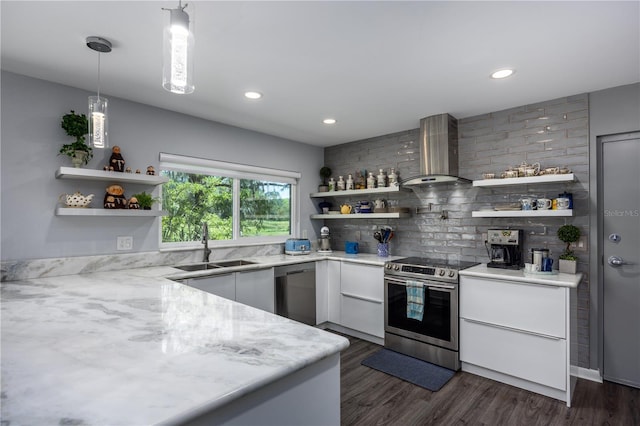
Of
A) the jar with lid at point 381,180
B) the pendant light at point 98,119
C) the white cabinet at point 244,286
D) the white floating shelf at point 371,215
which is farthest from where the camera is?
the jar with lid at point 381,180

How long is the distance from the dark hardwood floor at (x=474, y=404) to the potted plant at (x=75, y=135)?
2.73 metres

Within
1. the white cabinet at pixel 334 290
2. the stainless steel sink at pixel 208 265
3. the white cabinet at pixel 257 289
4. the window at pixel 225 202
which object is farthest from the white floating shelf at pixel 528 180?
the stainless steel sink at pixel 208 265

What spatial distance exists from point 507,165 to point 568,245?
2.88 ft

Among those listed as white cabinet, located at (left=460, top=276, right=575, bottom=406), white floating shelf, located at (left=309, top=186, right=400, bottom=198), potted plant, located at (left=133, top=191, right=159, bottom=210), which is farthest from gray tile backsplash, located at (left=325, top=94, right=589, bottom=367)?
potted plant, located at (left=133, top=191, right=159, bottom=210)

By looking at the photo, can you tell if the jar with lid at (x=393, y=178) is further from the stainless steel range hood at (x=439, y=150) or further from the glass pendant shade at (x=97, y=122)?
the glass pendant shade at (x=97, y=122)

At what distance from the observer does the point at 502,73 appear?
2408 millimetres

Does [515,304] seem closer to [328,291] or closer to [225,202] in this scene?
[328,291]

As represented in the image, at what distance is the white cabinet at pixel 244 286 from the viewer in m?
2.87

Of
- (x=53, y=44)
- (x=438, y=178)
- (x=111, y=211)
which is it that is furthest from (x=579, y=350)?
(x=53, y=44)

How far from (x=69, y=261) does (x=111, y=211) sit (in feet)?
1.63

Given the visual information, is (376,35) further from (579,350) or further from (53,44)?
(579,350)

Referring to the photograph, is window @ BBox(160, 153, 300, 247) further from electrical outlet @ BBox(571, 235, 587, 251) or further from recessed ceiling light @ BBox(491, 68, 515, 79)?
electrical outlet @ BBox(571, 235, 587, 251)

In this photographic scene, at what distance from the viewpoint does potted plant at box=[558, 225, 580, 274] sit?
268cm

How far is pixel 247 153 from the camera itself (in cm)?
393
